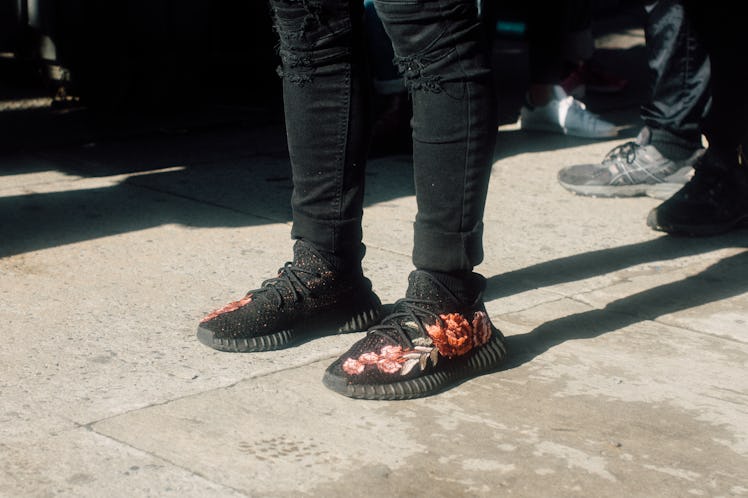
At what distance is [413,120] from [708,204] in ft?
4.84

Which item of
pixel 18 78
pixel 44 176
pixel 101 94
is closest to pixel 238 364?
pixel 44 176

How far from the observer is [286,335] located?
2523mm

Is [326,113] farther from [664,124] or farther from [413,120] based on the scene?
[664,124]

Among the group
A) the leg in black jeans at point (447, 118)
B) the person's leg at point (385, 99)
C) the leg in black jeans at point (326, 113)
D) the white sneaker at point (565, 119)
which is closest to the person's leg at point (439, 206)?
the leg in black jeans at point (447, 118)

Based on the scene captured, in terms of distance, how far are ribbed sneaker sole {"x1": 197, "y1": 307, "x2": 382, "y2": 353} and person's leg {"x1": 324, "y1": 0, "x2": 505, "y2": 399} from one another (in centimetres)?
23

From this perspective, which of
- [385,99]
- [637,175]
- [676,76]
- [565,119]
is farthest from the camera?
[565,119]

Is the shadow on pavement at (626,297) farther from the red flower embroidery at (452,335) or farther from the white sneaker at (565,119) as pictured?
the white sneaker at (565,119)

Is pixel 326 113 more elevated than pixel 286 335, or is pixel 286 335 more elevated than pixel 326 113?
pixel 326 113

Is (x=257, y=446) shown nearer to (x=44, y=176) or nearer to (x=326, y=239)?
(x=326, y=239)

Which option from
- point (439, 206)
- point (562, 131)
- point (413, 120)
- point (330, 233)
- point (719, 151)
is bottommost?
point (562, 131)

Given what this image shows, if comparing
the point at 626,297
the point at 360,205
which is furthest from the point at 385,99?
the point at 360,205

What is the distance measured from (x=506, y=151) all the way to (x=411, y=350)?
95.7 inches

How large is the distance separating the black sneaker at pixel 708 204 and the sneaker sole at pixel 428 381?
126 cm

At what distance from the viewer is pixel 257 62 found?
5.26m
